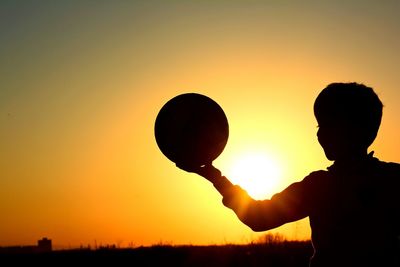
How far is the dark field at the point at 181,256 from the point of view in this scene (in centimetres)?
1366

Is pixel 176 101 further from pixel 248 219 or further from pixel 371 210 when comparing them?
pixel 371 210

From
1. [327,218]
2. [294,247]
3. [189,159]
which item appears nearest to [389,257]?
[327,218]

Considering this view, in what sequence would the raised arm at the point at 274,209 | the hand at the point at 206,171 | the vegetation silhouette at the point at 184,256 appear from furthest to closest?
the vegetation silhouette at the point at 184,256, the hand at the point at 206,171, the raised arm at the point at 274,209

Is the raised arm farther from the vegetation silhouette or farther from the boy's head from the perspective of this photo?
the vegetation silhouette

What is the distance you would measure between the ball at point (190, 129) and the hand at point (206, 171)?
0.04 m

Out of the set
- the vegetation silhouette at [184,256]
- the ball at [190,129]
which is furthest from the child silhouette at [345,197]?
the vegetation silhouette at [184,256]

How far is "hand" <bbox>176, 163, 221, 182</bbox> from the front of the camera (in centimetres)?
428

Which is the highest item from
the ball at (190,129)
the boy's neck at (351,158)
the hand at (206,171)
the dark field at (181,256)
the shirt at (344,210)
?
the dark field at (181,256)

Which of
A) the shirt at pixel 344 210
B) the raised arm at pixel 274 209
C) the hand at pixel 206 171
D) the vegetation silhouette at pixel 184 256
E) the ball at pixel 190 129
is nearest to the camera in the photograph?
the shirt at pixel 344 210

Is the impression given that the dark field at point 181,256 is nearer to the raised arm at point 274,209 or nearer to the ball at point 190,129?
the ball at point 190,129

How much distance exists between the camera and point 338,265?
12.3ft

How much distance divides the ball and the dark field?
8740 mm

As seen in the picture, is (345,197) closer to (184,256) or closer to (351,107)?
(351,107)

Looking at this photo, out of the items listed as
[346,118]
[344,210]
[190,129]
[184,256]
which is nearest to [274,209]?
[344,210]
